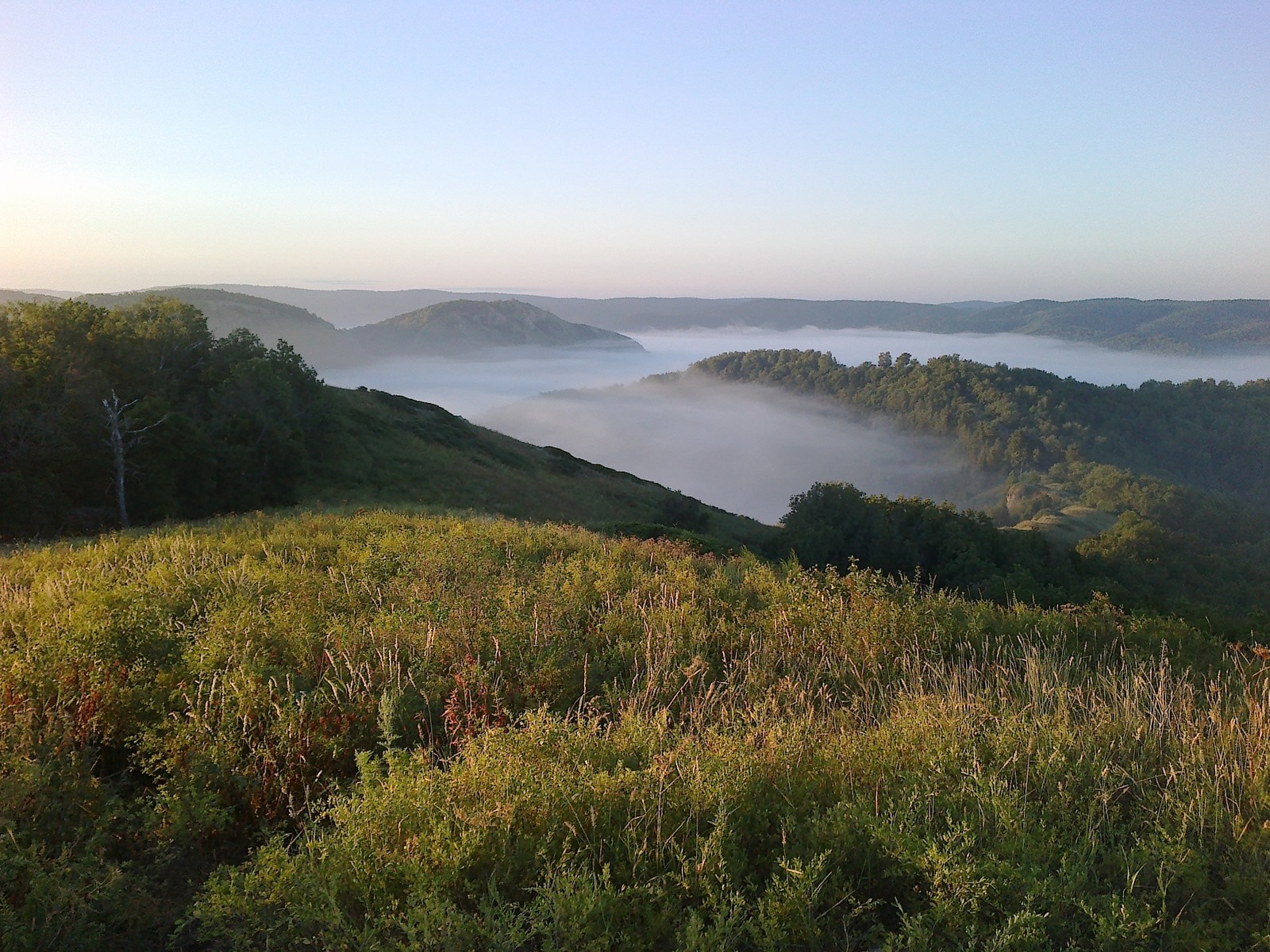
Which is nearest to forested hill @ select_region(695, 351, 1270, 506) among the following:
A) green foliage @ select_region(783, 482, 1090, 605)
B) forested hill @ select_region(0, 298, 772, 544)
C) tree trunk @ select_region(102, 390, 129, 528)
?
green foliage @ select_region(783, 482, 1090, 605)

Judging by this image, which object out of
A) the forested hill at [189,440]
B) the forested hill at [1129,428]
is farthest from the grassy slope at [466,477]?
the forested hill at [1129,428]

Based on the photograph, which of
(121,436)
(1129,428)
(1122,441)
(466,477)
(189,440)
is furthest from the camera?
(1129,428)

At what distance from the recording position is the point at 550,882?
3.06m

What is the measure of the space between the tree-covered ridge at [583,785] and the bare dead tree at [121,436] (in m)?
16.8

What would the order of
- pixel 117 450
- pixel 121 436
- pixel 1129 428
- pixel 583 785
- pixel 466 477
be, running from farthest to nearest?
pixel 1129 428 → pixel 466 477 → pixel 121 436 → pixel 117 450 → pixel 583 785

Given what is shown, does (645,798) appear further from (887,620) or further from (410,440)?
(410,440)

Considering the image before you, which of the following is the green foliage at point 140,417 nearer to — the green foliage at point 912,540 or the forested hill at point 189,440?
the forested hill at point 189,440

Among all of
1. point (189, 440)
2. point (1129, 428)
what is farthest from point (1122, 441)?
A: point (189, 440)

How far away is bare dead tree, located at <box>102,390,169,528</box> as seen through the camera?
20.6 metres

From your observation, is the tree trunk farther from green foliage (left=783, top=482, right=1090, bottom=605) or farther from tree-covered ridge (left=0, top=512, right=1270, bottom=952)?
green foliage (left=783, top=482, right=1090, bottom=605)

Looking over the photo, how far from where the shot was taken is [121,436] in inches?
838

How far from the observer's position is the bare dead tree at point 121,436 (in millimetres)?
20625

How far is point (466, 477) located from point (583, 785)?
106 ft

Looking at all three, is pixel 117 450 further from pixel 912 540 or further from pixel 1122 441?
pixel 1122 441
